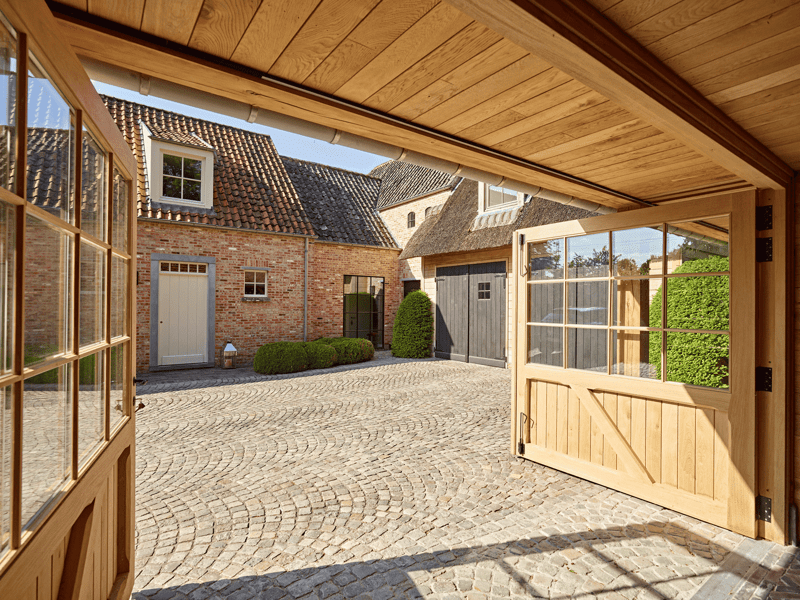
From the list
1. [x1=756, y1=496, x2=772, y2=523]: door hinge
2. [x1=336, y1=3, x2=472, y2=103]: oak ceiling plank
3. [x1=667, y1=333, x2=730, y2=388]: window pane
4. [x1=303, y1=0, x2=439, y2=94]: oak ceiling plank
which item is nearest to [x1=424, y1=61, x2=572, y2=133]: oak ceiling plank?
[x1=336, y1=3, x2=472, y2=103]: oak ceiling plank

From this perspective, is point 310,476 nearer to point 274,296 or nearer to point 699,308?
point 699,308

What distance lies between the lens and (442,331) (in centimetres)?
1291

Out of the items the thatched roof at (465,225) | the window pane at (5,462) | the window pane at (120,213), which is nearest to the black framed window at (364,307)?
the thatched roof at (465,225)

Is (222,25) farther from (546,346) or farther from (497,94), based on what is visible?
(546,346)

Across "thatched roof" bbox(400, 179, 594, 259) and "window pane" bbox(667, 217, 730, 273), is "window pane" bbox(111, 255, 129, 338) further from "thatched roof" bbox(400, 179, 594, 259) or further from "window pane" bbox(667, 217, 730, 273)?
"thatched roof" bbox(400, 179, 594, 259)

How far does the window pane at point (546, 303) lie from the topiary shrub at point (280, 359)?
22.8 feet

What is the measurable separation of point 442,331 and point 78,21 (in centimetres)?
1175

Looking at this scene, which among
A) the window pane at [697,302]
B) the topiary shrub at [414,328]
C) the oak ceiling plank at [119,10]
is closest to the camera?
the oak ceiling plank at [119,10]

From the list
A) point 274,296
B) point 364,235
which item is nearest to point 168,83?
point 274,296

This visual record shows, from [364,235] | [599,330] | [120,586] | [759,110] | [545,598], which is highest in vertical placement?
[364,235]

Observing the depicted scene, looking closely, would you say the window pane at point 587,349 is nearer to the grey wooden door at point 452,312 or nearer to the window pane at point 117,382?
the window pane at point 117,382

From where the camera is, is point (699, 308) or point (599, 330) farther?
point (599, 330)

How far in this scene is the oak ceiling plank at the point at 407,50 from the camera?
66.0 inches

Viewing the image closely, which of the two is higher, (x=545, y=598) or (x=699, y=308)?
(x=699, y=308)
